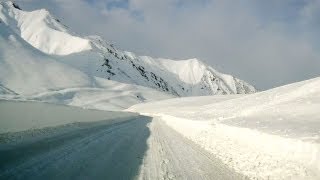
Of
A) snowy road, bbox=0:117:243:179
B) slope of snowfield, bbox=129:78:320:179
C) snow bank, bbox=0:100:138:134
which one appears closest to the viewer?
slope of snowfield, bbox=129:78:320:179

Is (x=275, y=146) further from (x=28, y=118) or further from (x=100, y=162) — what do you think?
(x=28, y=118)

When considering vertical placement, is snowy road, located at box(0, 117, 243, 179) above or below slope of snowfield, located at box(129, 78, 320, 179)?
below

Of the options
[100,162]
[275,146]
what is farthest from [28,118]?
[275,146]

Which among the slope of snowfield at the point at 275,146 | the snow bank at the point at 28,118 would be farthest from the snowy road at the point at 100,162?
the snow bank at the point at 28,118

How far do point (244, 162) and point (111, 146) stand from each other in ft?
23.8

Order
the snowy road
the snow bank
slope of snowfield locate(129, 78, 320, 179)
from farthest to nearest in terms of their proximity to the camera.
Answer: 1. the snow bank
2. the snowy road
3. slope of snowfield locate(129, 78, 320, 179)

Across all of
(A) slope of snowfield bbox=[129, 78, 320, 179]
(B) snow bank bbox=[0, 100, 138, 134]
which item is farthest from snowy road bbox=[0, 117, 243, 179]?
(B) snow bank bbox=[0, 100, 138, 134]

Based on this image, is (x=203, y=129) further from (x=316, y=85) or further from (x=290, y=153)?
(x=290, y=153)

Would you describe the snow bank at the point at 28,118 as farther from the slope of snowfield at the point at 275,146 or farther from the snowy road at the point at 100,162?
the slope of snowfield at the point at 275,146

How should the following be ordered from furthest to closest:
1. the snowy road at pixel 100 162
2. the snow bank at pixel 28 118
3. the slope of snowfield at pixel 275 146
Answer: the snow bank at pixel 28 118 < the snowy road at pixel 100 162 < the slope of snowfield at pixel 275 146

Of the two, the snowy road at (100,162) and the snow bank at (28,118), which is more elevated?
the snow bank at (28,118)

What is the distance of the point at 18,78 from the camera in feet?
605

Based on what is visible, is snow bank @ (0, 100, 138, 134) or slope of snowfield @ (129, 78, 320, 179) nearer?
slope of snowfield @ (129, 78, 320, 179)

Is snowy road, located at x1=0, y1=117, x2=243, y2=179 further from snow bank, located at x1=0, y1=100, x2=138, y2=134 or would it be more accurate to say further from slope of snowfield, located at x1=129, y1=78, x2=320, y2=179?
snow bank, located at x1=0, y1=100, x2=138, y2=134
